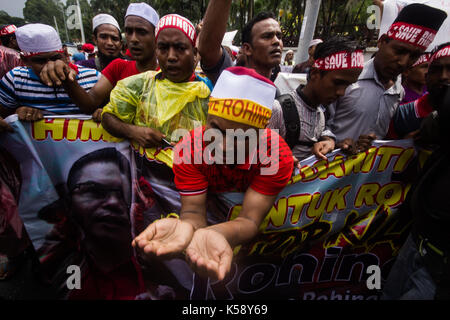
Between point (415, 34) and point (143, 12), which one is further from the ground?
point (143, 12)

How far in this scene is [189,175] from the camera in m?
1.65

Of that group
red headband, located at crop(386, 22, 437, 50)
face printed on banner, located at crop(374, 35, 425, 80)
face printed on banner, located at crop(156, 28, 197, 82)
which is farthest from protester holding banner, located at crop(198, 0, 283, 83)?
red headband, located at crop(386, 22, 437, 50)

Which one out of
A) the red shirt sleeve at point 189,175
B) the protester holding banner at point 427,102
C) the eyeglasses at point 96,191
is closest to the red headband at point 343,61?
the protester holding banner at point 427,102

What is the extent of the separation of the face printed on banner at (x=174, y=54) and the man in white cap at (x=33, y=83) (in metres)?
0.79

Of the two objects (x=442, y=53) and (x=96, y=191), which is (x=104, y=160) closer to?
(x=96, y=191)

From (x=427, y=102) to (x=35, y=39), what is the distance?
339 cm

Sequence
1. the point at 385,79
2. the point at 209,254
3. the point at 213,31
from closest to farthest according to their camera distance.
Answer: the point at 209,254
the point at 213,31
the point at 385,79

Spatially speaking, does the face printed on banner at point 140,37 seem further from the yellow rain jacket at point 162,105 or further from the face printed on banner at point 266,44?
the face printed on banner at point 266,44

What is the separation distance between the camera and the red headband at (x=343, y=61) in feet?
6.55

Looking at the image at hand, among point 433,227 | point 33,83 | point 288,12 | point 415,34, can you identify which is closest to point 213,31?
point 33,83

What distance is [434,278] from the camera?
1721 millimetres

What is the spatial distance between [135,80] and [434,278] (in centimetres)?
259

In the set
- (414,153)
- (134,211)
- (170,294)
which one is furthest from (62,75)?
(414,153)
